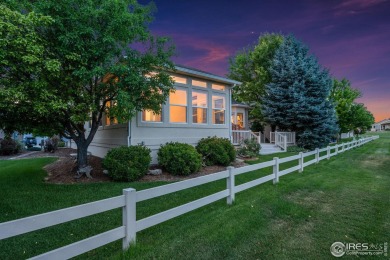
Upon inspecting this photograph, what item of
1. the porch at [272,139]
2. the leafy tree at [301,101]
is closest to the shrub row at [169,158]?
the porch at [272,139]

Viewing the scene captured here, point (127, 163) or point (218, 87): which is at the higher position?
point (218, 87)

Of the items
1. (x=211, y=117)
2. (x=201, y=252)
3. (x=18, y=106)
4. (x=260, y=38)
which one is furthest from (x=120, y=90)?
(x=260, y=38)

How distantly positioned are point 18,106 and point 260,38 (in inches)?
1016

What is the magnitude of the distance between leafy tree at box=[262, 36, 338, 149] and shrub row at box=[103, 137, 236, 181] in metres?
9.38

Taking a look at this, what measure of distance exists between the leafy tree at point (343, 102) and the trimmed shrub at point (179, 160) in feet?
67.5

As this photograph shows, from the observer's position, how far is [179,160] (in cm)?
893

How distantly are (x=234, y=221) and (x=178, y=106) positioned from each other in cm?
837

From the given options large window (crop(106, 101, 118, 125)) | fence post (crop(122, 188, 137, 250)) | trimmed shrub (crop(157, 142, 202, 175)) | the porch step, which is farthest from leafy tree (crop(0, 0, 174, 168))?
the porch step

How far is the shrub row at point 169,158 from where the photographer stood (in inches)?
314

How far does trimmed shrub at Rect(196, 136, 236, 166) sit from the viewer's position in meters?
10.7

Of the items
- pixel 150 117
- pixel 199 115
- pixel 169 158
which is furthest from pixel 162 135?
pixel 199 115

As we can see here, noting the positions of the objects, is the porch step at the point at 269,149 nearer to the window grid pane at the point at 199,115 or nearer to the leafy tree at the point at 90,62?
the window grid pane at the point at 199,115

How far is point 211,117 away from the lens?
1345 centimetres

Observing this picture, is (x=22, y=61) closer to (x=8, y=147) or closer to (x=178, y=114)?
(x=178, y=114)
